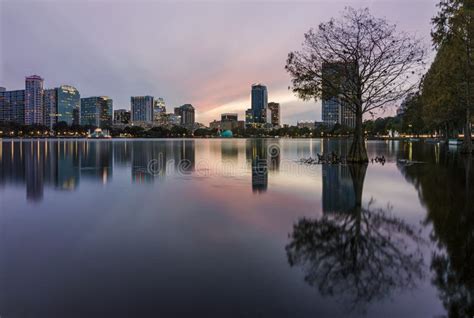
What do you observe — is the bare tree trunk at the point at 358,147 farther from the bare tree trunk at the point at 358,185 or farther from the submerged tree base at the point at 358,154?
the bare tree trunk at the point at 358,185

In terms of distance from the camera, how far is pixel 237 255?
650cm

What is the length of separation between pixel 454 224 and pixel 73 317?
830cm

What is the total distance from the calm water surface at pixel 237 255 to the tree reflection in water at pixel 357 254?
3 cm

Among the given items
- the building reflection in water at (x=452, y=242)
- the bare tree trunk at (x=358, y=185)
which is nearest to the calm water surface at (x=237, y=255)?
the building reflection in water at (x=452, y=242)

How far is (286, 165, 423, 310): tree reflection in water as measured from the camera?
17.3 feet

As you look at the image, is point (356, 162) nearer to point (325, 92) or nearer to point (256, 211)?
point (325, 92)

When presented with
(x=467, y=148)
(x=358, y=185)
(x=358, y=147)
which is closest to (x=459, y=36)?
(x=467, y=148)

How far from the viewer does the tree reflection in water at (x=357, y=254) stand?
5.28m

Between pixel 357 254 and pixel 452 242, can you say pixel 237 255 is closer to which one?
pixel 357 254

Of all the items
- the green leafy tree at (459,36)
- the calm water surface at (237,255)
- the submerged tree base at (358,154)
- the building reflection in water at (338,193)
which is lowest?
the calm water surface at (237,255)

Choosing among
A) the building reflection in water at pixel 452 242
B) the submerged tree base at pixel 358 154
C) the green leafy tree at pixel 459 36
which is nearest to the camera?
the building reflection in water at pixel 452 242

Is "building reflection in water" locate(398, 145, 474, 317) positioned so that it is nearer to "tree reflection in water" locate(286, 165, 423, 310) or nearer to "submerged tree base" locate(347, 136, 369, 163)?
"tree reflection in water" locate(286, 165, 423, 310)

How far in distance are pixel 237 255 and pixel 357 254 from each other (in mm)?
2192

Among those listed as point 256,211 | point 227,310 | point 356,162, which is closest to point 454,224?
point 256,211
